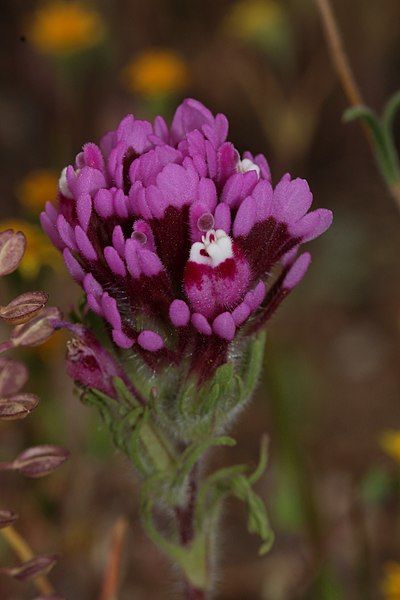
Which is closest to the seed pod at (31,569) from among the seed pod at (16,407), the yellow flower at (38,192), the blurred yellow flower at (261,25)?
the seed pod at (16,407)

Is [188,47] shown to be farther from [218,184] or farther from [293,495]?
[218,184]

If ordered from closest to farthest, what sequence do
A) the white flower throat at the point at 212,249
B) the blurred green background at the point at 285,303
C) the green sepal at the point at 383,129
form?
the white flower throat at the point at 212,249, the green sepal at the point at 383,129, the blurred green background at the point at 285,303

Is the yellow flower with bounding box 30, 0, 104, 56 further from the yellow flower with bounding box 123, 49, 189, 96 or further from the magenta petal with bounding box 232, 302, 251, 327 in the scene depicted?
the magenta petal with bounding box 232, 302, 251, 327

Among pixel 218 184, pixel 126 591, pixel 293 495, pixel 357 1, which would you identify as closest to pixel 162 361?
pixel 218 184

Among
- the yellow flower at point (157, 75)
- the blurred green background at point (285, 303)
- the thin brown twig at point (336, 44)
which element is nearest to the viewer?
the thin brown twig at point (336, 44)

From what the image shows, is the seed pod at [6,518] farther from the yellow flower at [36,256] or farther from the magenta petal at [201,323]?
the yellow flower at [36,256]

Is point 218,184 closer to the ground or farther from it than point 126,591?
farther from it
